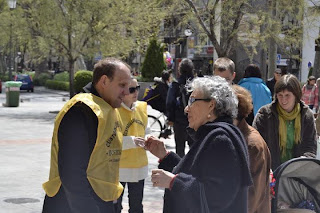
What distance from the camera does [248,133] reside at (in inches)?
165

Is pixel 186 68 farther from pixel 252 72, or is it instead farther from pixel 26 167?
pixel 26 167

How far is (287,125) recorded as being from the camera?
19.4 ft

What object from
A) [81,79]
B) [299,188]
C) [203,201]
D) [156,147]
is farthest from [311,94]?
[203,201]

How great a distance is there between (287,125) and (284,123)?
35 millimetres

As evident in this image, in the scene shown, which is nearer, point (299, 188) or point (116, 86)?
point (116, 86)

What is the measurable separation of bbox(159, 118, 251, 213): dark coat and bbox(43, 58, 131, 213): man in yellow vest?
17.3 inches

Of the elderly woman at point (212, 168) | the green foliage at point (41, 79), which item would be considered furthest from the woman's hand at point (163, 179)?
the green foliage at point (41, 79)

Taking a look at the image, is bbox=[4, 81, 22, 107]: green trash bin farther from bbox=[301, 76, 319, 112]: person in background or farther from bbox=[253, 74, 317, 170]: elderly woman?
bbox=[253, 74, 317, 170]: elderly woman

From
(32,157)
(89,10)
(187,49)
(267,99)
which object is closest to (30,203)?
(267,99)

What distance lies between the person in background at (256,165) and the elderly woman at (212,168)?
580 mm

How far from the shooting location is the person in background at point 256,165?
13.1 ft

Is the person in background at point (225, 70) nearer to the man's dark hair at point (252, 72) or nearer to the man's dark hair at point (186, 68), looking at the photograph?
the man's dark hair at point (252, 72)

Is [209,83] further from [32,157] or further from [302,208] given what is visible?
[32,157]

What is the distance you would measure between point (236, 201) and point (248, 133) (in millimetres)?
898
